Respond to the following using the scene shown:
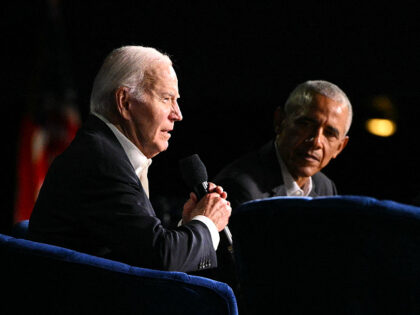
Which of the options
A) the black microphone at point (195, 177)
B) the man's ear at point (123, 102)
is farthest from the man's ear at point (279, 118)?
the man's ear at point (123, 102)

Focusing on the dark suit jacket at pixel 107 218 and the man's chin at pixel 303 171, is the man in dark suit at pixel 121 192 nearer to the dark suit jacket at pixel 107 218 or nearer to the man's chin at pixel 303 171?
the dark suit jacket at pixel 107 218

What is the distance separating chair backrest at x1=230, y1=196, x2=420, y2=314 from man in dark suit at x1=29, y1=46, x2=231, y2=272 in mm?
255

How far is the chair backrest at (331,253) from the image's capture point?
0.97 meters

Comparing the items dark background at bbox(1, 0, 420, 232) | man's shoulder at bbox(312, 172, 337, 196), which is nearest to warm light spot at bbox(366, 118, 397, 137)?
dark background at bbox(1, 0, 420, 232)

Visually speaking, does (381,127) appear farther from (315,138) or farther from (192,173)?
(192,173)

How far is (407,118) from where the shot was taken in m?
3.54

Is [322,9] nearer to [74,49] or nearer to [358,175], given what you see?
[358,175]

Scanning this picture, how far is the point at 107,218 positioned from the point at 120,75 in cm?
46

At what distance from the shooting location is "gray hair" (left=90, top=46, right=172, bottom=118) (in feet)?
5.18

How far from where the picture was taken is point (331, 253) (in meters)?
1.04

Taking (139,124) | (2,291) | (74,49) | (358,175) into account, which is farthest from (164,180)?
(2,291)

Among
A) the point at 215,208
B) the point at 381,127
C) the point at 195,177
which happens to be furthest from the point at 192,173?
the point at 381,127

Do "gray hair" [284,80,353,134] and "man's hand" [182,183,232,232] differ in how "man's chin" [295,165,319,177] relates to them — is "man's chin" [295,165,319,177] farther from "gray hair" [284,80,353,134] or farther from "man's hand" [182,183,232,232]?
"man's hand" [182,183,232,232]

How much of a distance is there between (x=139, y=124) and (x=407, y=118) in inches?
96.3
